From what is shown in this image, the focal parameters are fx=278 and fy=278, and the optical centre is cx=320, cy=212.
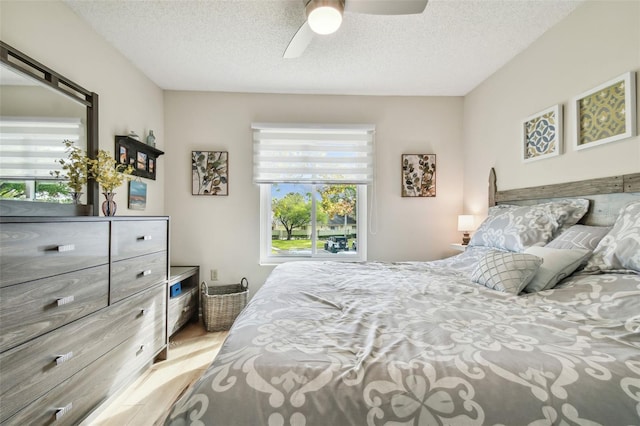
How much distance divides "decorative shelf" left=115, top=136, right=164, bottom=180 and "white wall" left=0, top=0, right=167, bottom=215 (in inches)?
2.6

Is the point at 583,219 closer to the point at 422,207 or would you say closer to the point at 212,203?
the point at 422,207

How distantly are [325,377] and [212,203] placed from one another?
8.75 feet

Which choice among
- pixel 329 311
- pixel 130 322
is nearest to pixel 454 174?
pixel 329 311

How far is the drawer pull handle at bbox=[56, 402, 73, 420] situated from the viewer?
4.07 feet

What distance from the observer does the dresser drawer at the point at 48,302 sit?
3.42ft

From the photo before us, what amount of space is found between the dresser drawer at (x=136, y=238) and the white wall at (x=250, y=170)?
0.95 m

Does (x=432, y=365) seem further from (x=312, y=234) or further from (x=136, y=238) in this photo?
(x=312, y=234)

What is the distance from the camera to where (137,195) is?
250cm

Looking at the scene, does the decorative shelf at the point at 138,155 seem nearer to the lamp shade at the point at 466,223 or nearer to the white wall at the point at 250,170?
the white wall at the point at 250,170

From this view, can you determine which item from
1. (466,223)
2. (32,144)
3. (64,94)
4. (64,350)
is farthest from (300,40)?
(466,223)

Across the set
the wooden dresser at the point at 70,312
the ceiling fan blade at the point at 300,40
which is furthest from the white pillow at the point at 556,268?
the wooden dresser at the point at 70,312

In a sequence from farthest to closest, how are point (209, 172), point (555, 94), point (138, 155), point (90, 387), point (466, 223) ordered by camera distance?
point (209, 172) → point (466, 223) → point (138, 155) → point (555, 94) → point (90, 387)

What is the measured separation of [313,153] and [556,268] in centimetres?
228

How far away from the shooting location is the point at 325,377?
0.69m
